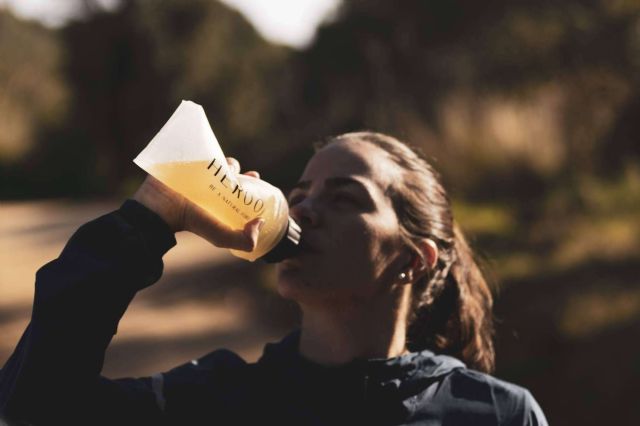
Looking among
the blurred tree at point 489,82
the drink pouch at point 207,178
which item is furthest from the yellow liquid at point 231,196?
the blurred tree at point 489,82

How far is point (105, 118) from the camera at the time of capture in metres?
18.5

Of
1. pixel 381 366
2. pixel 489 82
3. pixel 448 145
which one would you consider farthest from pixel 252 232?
pixel 489 82

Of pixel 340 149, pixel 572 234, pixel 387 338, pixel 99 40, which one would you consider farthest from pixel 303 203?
pixel 99 40

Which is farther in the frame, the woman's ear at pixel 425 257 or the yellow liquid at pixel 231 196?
the woman's ear at pixel 425 257

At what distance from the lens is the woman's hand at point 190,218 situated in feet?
6.15

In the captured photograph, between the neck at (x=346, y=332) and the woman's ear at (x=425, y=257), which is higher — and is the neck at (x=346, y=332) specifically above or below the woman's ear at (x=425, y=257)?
below

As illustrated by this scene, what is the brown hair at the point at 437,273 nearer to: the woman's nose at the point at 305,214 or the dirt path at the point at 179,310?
the woman's nose at the point at 305,214

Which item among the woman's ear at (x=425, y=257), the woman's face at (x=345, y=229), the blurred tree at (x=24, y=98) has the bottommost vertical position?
the blurred tree at (x=24, y=98)

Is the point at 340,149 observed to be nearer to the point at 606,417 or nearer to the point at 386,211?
the point at 386,211

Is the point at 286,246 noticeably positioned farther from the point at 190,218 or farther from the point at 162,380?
the point at 162,380

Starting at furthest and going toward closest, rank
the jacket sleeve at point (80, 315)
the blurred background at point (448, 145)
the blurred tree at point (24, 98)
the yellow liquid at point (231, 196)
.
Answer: the blurred tree at point (24, 98) < the blurred background at point (448, 145) < the yellow liquid at point (231, 196) < the jacket sleeve at point (80, 315)

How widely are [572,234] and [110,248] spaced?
4.79 meters

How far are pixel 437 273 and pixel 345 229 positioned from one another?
1.51 ft

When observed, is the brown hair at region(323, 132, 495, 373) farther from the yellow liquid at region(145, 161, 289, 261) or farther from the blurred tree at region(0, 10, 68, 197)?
the blurred tree at region(0, 10, 68, 197)
